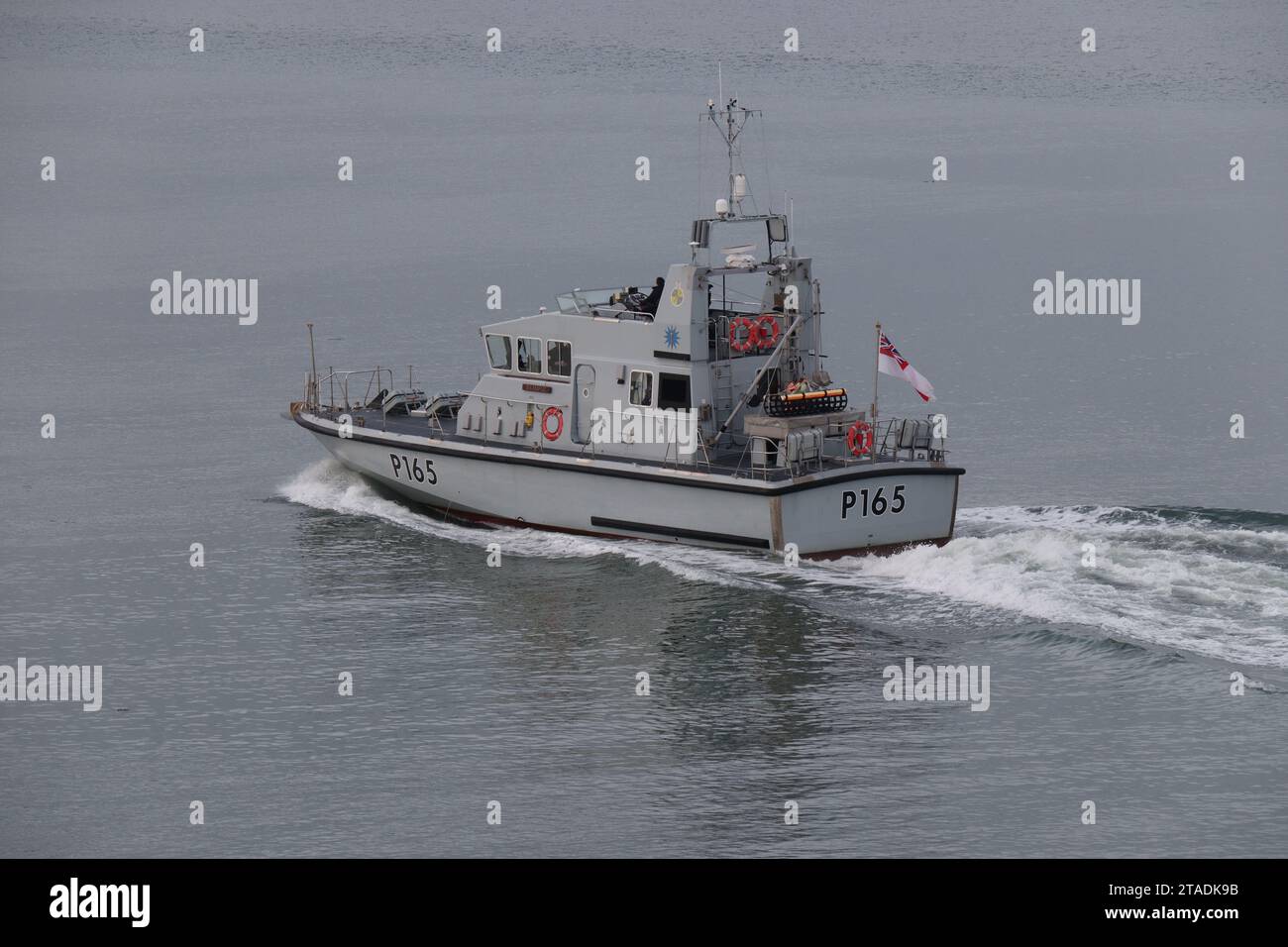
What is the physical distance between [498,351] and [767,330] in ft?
17.9

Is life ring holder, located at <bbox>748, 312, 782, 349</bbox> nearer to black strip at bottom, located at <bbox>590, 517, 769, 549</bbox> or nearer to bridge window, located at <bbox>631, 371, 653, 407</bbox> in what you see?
bridge window, located at <bbox>631, 371, 653, 407</bbox>

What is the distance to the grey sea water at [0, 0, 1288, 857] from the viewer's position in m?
24.4

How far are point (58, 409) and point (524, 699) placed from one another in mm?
24950

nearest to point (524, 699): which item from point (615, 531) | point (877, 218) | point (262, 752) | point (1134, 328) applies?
point (262, 752)

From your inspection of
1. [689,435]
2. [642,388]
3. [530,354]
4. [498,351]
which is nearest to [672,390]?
[642,388]

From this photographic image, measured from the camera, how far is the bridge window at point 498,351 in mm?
37281

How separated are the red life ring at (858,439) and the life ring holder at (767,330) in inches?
101

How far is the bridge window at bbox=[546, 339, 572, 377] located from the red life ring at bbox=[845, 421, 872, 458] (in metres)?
5.75

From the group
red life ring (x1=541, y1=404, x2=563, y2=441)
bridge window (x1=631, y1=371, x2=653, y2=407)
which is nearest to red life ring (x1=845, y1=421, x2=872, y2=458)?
bridge window (x1=631, y1=371, x2=653, y2=407)

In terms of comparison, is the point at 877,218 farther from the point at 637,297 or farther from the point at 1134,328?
the point at 637,297

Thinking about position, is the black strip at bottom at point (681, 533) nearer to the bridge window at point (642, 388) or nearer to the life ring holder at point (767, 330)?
the bridge window at point (642, 388)

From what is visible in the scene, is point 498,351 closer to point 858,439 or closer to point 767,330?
point 767,330

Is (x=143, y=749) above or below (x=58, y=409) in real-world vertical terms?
below

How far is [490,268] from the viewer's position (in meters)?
63.8
